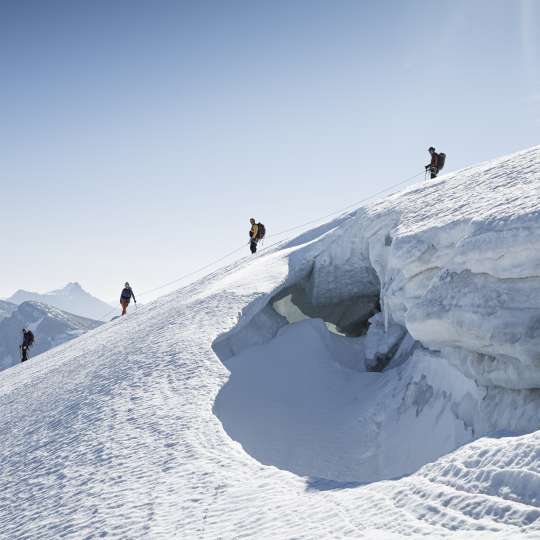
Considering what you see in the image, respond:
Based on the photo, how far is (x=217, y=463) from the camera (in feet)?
25.0

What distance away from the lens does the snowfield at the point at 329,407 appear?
6.03m

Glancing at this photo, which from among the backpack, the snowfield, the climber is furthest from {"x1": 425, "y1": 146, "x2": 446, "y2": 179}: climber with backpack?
the climber

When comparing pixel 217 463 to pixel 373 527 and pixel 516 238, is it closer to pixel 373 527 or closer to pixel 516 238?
pixel 373 527

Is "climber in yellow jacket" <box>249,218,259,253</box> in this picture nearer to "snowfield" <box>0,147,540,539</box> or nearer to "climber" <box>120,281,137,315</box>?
"climber" <box>120,281,137,315</box>

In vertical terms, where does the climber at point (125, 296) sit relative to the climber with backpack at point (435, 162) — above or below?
below

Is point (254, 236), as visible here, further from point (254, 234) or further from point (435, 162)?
point (435, 162)

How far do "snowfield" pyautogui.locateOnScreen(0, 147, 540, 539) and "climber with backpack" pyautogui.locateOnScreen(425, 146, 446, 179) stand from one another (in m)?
6.80

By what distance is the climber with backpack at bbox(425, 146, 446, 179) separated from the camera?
69.9 feet

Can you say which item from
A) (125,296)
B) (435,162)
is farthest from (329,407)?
(125,296)

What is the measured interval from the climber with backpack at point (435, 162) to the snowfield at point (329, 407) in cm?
680

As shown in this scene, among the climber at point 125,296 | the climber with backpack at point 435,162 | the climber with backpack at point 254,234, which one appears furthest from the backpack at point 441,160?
the climber at point 125,296

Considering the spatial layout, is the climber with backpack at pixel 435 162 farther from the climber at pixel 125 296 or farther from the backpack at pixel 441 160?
the climber at pixel 125 296

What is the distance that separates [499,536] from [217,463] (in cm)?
424

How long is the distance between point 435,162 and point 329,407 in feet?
44.2
